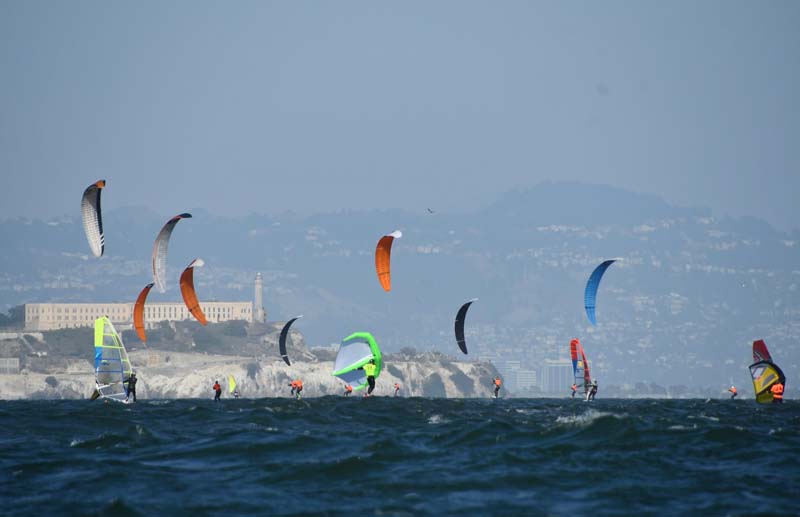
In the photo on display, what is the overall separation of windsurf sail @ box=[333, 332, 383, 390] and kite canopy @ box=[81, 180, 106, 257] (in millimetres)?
15577

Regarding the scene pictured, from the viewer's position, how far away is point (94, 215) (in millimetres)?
66125

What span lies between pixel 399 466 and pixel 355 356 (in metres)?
35.0

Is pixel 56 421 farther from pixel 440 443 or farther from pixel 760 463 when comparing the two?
pixel 760 463

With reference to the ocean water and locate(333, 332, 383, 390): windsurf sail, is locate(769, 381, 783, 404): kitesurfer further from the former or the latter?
locate(333, 332, 383, 390): windsurf sail

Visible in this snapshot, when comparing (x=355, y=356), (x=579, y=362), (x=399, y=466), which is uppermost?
(x=355, y=356)

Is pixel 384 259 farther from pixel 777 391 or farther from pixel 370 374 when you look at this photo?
pixel 777 391

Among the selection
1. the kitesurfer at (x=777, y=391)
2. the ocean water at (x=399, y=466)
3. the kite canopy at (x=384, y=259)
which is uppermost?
the kite canopy at (x=384, y=259)

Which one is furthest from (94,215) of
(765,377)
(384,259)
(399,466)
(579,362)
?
(765,377)

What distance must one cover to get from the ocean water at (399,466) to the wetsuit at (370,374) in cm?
1109

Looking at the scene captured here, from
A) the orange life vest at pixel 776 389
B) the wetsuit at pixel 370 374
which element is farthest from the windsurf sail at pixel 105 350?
the orange life vest at pixel 776 389

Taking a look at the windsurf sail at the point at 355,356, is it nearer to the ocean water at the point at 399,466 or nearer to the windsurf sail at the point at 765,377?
the ocean water at the point at 399,466

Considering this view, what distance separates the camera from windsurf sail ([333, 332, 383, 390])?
246ft

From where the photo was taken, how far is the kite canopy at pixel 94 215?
6481cm

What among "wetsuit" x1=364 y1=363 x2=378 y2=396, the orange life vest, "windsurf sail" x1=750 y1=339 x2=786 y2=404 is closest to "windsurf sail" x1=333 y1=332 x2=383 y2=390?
"wetsuit" x1=364 y1=363 x2=378 y2=396
